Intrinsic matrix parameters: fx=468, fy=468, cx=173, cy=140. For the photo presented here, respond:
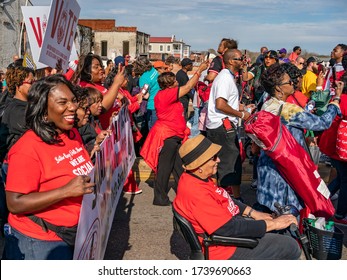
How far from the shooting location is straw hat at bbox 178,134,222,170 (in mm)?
3393

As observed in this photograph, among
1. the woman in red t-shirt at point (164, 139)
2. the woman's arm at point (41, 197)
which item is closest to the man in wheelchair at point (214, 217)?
the woman's arm at point (41, 197)

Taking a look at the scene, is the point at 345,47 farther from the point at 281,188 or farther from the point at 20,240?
the point at 20,240

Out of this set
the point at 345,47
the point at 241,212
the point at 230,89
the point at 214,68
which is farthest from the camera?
the point at 345,47

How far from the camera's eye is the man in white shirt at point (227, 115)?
18.0ft

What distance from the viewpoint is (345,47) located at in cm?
809

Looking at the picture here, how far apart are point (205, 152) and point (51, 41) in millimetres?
2194

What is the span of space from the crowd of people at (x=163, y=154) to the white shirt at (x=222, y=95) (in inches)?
0.5

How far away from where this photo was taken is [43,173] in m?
2.73

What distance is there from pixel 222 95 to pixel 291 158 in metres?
1.86

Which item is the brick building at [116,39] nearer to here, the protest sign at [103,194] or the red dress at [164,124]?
the red dress at [164,124]

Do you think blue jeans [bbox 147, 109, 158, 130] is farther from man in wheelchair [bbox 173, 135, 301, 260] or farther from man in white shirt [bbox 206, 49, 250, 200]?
man in wheelchair [bbox 173, 135, 301, 260]
